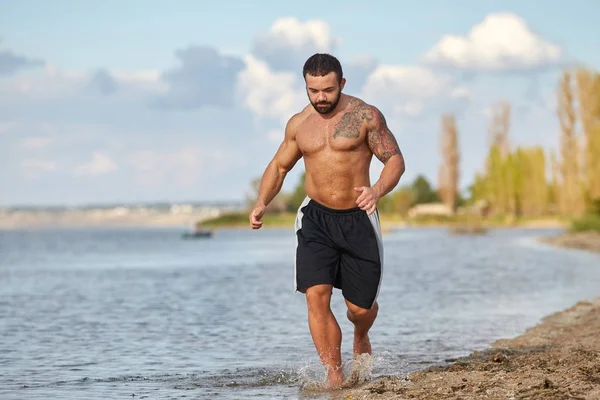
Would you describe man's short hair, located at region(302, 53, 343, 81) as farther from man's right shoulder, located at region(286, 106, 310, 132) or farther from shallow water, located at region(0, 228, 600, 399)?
shallow water, located at region(0, 228, 600, 399)

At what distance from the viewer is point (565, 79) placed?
234 feet

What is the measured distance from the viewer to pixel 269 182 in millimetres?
8586

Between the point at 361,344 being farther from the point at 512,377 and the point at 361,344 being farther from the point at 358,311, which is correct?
the point at 512,377

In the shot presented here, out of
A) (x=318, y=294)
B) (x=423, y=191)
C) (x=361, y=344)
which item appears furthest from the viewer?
(x=423, y=191)

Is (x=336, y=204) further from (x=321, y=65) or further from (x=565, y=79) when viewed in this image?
(x=565, y=79)

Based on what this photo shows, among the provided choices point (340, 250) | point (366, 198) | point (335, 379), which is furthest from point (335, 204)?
point (335, 379)

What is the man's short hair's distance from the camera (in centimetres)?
789

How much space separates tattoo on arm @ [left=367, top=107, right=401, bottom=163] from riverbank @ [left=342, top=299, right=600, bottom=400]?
1622 millimetres

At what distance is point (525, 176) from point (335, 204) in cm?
9471

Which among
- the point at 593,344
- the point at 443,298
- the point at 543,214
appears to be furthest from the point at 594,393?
the point at 543,214

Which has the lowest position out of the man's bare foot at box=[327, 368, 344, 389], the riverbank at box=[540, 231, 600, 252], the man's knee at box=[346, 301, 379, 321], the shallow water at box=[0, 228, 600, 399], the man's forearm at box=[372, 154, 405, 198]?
the riverbank at box=[540, 231, 600, 252]

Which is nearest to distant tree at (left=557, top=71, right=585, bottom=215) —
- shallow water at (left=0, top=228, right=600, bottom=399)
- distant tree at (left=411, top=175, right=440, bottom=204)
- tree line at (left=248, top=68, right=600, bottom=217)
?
tree line at (left=248, top=68, right=600, bottom=217)

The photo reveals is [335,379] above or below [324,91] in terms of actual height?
below

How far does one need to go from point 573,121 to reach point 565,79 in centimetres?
274
